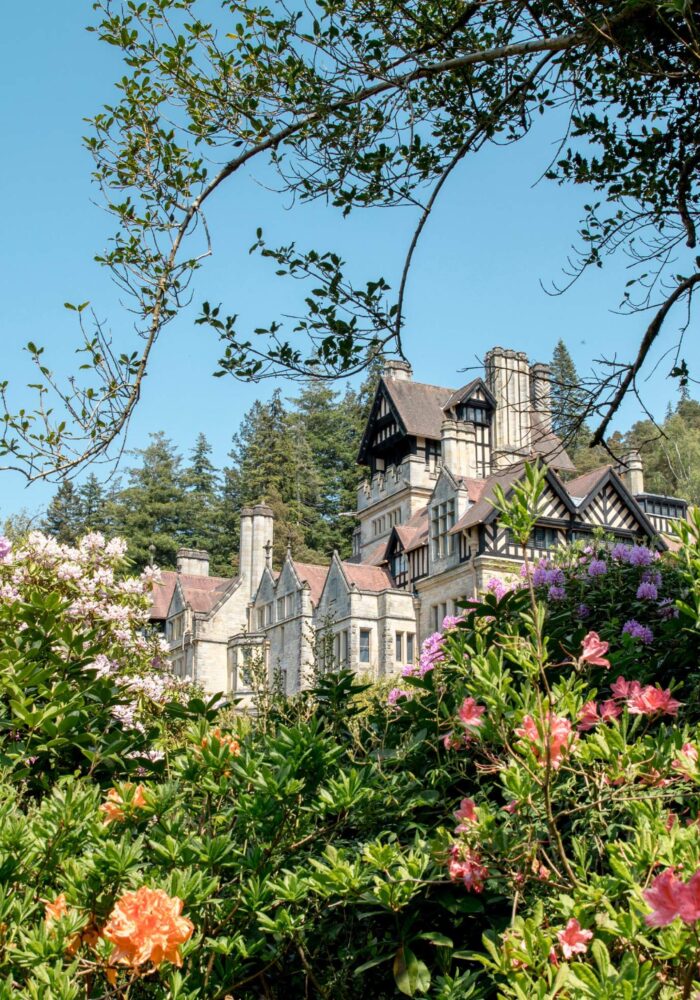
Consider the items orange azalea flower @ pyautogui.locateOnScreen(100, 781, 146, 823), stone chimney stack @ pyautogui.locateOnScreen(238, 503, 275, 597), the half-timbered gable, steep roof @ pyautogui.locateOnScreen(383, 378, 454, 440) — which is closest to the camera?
orange azalea flower @ pyautogui.locateOnScreen(100, 781, 146, 823)

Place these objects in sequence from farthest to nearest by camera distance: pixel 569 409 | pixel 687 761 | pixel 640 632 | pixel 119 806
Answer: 1. pixel 569 409
2. pixel 640 632
3. pixel 119 806
4. pixel 687 761

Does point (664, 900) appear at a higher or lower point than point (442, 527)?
lower

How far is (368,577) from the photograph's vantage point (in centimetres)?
4109

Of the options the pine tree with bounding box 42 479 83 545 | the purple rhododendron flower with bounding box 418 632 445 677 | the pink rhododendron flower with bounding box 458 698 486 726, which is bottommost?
the pink rhododendron flower with bounding box 458 698 486 726

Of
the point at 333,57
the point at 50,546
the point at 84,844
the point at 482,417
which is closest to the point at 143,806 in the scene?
the point at 84,844

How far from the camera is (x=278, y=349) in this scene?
6.34 m

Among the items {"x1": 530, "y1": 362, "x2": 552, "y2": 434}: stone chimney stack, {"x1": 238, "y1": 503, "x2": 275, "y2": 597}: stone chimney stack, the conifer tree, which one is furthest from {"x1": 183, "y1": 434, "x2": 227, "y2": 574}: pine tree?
{"x1": 530, "y1": 362, "x2": 552, "y2": 434}: stone chimney stack

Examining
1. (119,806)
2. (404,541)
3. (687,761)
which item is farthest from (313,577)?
(687,761)

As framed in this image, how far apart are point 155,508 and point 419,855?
72.4m

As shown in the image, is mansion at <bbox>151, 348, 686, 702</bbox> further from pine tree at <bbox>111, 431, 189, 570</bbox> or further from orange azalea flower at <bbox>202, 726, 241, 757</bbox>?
orange azalea flower at <bbox>202, 726, 241, 757</bbox>

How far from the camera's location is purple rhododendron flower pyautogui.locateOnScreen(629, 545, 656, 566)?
6145 millimetres

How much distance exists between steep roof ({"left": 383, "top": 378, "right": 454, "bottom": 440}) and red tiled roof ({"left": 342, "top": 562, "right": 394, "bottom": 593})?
27.7ft

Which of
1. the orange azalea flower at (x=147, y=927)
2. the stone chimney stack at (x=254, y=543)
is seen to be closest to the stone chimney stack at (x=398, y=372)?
the stone chimney stack at (x=254, y=543)

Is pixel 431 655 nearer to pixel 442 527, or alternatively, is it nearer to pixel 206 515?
pixel 442 527
